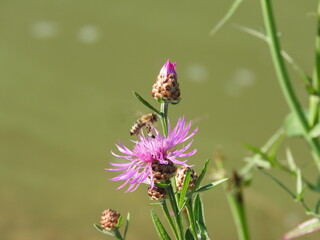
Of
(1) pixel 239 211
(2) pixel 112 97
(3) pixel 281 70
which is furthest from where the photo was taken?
(2) pixel 112 97

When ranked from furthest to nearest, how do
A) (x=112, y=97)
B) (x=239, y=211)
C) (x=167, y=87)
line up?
1. (x=112, y=97)
2. (x=239, y=211)
3. (x=167, y=87)

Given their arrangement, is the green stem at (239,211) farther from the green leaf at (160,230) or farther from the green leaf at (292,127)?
the green leaf at (160,230)

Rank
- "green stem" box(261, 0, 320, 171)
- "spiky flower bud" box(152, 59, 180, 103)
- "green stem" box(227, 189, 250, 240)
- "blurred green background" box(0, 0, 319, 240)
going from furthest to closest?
"blurred green background" box(0, 0, 319, 240), "green stem" box(227, 189, 250, 240), "green stem" box(261, 0, 320, 171), "spiky flower bud" box(152, 59, 180, 103)

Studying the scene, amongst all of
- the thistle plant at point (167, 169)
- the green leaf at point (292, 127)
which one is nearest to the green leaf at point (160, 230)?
the thistle plant at point (167, 169)

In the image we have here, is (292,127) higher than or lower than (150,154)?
higher

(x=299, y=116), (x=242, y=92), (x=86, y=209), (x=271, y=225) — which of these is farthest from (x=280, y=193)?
(x=299, y=116)

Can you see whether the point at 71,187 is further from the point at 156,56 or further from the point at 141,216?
the point at 156,56

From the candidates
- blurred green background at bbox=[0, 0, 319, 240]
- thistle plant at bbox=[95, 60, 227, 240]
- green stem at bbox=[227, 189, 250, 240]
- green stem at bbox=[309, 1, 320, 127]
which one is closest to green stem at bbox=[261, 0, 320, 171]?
green stem at bbox=[309, 1, 320, 127]

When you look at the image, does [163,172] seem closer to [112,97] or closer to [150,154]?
[150,154]

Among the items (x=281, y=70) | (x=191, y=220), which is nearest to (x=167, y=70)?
(x=191, y=220)

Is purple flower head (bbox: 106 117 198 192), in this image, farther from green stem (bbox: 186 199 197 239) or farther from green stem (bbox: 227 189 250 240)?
green stem (bbox: 227 189 250 240)
